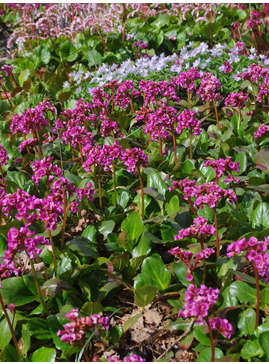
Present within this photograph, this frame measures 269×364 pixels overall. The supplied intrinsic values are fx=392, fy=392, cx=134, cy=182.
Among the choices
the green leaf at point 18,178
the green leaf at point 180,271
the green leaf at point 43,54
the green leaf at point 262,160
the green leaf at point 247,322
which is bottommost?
the green leaf at point 247,322

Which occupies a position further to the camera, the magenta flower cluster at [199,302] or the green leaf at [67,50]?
the green leaf at [67,50]

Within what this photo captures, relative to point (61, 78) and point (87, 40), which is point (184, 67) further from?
point (87, 40)

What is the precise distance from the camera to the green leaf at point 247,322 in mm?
1805

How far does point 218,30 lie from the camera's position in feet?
20.7

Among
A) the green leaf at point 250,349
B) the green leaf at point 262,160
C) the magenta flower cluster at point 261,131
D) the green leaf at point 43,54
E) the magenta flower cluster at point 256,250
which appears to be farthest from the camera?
the green leaf at point 43,54

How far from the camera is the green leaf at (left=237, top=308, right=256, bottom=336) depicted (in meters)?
1.81

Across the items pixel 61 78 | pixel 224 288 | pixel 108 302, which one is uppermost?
pixel 61 78

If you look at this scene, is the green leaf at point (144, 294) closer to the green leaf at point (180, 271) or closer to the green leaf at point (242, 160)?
the green leaf at point (180, 271)

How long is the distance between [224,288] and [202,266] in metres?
0.22

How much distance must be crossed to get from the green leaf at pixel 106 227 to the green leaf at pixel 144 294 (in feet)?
1.90

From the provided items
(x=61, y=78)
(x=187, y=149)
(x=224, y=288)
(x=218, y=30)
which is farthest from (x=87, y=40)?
(x=224, y=288)

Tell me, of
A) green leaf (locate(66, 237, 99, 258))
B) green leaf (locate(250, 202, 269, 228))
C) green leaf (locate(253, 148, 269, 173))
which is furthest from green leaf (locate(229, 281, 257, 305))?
green leaf (locate(253, 148, 269, 173))

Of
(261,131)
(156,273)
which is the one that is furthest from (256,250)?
(261,131)

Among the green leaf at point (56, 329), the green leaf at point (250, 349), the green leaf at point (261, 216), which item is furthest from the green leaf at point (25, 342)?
the green leaf at point (261, 216)
